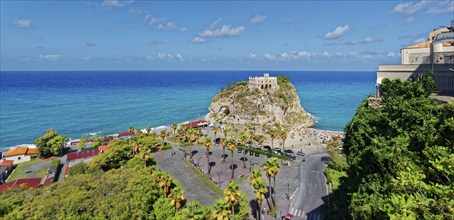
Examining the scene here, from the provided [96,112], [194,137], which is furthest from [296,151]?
[96,112]

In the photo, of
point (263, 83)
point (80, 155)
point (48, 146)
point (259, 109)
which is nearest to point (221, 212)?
point (80, 155)

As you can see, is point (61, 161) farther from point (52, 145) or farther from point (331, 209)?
point (331, 209)

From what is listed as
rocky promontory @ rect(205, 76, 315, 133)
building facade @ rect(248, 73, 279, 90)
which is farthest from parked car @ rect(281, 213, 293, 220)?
building facade @ rect(248, 73, 279, 90)

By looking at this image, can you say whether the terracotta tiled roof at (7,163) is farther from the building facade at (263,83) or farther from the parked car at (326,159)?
the parked car at (326,159)

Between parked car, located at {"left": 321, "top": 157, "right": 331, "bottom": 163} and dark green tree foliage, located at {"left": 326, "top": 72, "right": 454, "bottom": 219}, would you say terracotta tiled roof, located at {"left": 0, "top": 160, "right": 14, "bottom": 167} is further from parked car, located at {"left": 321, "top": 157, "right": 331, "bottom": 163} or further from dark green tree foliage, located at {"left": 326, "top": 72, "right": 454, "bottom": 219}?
parked car, located at {"left": 321, "top": 157, "right": 331, "bottom": 163}

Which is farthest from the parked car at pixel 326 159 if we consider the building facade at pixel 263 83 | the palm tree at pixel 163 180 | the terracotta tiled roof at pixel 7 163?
the terracotta tiled roof at pixel 7 163
